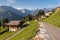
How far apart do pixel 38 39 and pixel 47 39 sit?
163 centimetres

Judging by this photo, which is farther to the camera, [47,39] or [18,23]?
[18,23]

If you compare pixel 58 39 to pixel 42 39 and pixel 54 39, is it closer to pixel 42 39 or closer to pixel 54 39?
pixel 54 39

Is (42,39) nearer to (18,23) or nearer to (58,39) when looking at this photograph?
(58,39)

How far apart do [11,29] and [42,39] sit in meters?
83.0

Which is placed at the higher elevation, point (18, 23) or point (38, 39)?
point (38, 39)

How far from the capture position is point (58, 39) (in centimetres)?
2795

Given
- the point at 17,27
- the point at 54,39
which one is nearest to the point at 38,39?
the point at 54,39

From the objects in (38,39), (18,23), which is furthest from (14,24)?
(38,39)

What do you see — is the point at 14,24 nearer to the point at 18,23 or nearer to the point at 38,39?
the point at 18,23

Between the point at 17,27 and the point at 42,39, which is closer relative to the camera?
the point at 42,39

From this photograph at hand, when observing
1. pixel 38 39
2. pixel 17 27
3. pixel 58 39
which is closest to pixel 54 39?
pixel 58 39

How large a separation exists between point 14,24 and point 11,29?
399 cm

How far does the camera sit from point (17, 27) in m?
109

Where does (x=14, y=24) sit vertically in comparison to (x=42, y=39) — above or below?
below
